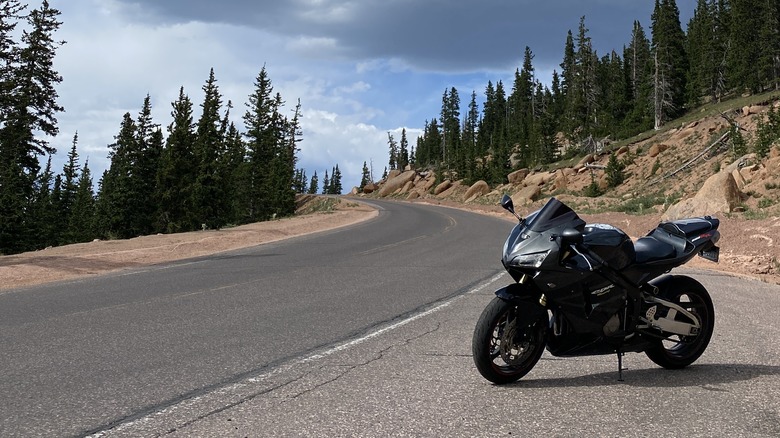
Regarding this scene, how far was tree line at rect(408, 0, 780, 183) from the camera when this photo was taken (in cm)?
6183

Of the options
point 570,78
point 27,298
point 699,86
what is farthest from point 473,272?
point 570,78

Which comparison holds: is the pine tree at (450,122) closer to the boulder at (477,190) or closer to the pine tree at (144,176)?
the boulder at (477,190)

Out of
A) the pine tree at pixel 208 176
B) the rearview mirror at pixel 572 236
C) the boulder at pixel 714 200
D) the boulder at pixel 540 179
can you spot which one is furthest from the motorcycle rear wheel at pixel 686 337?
the boulder at pixel 540 179

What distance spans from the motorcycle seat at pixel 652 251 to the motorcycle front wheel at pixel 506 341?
0.99 meters

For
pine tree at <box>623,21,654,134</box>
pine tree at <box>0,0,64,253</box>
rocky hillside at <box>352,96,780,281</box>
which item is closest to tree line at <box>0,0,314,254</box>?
pine tree at <box>0,0,64,253</box>

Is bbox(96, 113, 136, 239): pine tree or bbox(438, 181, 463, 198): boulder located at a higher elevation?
bbox(438, 181, 463, 198): boulder

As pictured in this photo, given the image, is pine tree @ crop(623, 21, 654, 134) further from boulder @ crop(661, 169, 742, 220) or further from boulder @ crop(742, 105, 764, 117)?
boulder @ crop(661, 169, 742, 220)

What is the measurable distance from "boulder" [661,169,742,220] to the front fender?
19494 mm

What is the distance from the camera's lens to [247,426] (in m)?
3.54

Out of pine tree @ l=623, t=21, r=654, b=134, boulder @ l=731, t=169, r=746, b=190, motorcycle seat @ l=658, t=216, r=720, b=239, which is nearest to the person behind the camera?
motorcycle seat @ l=658, t=216, r=720, b=239

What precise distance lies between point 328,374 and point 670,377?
9.53 feet

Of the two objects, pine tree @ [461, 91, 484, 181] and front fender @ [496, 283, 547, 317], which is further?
pine tree @ [461, 91, 484, 181]

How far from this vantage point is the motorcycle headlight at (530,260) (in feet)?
13.5

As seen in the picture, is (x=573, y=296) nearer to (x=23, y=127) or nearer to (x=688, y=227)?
(x=688, y=227)
